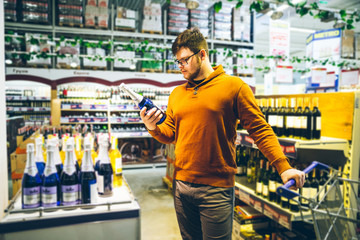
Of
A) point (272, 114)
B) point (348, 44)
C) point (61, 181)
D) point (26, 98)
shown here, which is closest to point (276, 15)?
point (348, 44)

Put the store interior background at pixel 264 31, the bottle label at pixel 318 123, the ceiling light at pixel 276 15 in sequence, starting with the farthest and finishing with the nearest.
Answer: the ceiling light at pixel 276 15 → the bottle label at pixel 318 123 → the store interior background at pixel 264 31

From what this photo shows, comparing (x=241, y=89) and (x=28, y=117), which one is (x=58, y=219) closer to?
(x=241, y=89)

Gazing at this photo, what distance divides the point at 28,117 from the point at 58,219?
297 inches

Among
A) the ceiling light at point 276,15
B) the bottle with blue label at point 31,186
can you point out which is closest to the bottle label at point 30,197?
the bottle with blue label at point 31,186

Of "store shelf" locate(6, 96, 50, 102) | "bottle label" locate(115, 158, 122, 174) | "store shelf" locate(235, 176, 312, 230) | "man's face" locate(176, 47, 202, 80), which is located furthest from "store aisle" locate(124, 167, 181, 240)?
"store shelf" locate(6, 96, 50, 102)

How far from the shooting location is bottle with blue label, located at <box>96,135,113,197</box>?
5.37 feet

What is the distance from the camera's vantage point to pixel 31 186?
1.48 meters

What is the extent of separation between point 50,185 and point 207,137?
0.95 metres

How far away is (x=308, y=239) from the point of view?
2.58m

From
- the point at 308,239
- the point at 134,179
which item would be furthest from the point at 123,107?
the point at 308,239

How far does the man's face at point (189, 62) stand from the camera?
4.95 ft

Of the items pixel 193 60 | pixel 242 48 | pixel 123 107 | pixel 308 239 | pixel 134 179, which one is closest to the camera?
pixel 193 60

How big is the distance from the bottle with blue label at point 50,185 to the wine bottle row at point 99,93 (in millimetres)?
5733

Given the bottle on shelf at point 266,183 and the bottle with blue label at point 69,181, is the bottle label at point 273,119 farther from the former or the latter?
the bottle with blue label at point 69,181
